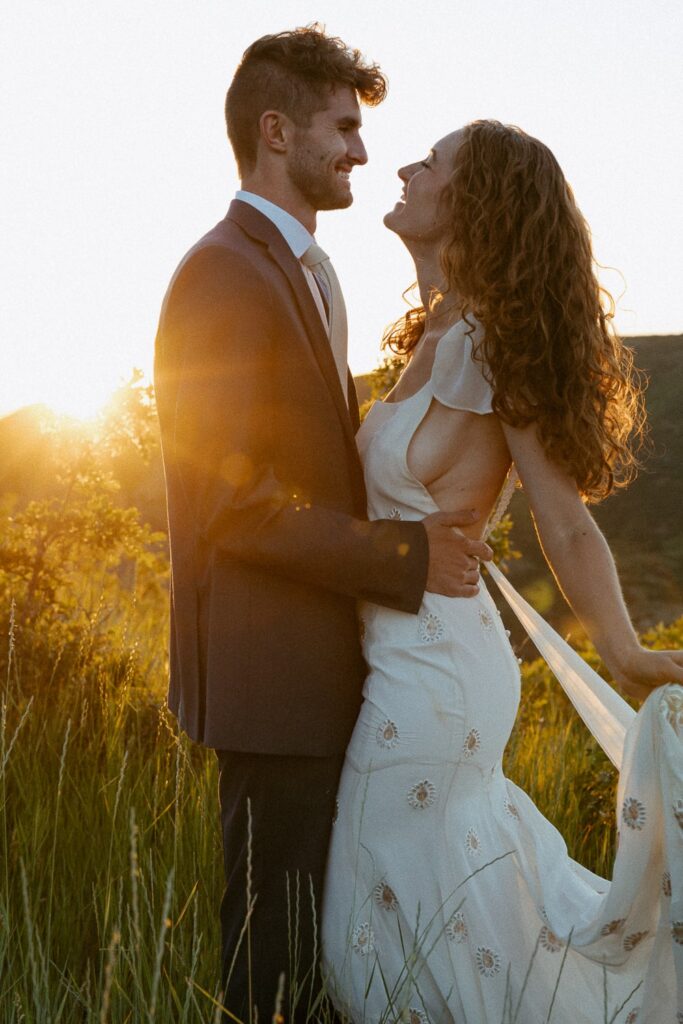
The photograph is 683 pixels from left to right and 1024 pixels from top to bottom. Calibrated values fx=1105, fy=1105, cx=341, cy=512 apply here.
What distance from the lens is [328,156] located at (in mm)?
3119

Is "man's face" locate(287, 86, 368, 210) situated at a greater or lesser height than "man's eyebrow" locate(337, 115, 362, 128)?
lesser

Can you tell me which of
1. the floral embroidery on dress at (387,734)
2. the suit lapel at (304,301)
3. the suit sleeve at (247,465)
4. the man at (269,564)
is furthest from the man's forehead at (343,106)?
the floral embroidery on dress at (387,734)

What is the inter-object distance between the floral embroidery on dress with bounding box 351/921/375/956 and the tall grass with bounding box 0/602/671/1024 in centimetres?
16

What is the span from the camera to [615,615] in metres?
2.52

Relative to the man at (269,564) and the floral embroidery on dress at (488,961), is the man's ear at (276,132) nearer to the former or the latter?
the man at (269,564)

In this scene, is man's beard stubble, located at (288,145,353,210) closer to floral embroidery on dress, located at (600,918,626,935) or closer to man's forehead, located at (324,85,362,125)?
man's forehead, located at (324,85,362,125)

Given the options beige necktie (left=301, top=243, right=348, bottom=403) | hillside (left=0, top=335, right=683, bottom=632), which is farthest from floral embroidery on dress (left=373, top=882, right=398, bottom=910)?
hillside (left=0, top=335, right=683, bottom=632)

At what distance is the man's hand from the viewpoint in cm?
257

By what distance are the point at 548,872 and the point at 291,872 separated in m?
0.61

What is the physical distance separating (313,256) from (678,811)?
5.37ft

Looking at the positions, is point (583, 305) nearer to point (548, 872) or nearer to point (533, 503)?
point (533, 503)

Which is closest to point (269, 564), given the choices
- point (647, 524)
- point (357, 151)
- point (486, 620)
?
point (486, 620)

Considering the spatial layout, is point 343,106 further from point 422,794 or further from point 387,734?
point 422,794

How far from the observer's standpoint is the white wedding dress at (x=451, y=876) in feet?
8.20
